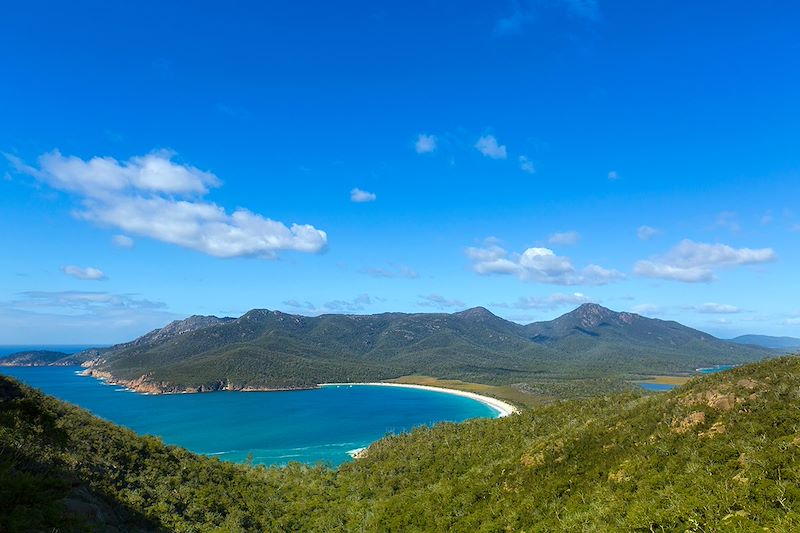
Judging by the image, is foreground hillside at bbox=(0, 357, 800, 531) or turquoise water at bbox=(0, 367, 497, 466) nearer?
foreground hillside at bbox=(0, 357, 800, 531)

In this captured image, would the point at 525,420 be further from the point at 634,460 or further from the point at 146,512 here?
the point at 146,512

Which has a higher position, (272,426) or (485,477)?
(485,477)

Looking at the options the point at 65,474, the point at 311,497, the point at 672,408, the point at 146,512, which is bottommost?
the point at 311,497

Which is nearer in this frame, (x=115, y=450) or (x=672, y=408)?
(x=672, y=408)

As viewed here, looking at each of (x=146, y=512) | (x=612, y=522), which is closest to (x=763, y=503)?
(x=612, y=522)

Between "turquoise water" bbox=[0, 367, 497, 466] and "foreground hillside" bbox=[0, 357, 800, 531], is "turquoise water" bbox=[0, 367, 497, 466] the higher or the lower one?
the lower one

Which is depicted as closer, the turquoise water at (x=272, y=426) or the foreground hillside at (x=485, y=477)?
the foreground hillside at (x=485, y=477)

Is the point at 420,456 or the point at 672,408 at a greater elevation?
the point at 672,408

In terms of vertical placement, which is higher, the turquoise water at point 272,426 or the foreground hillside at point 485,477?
the foreground hillside at point 485,477
